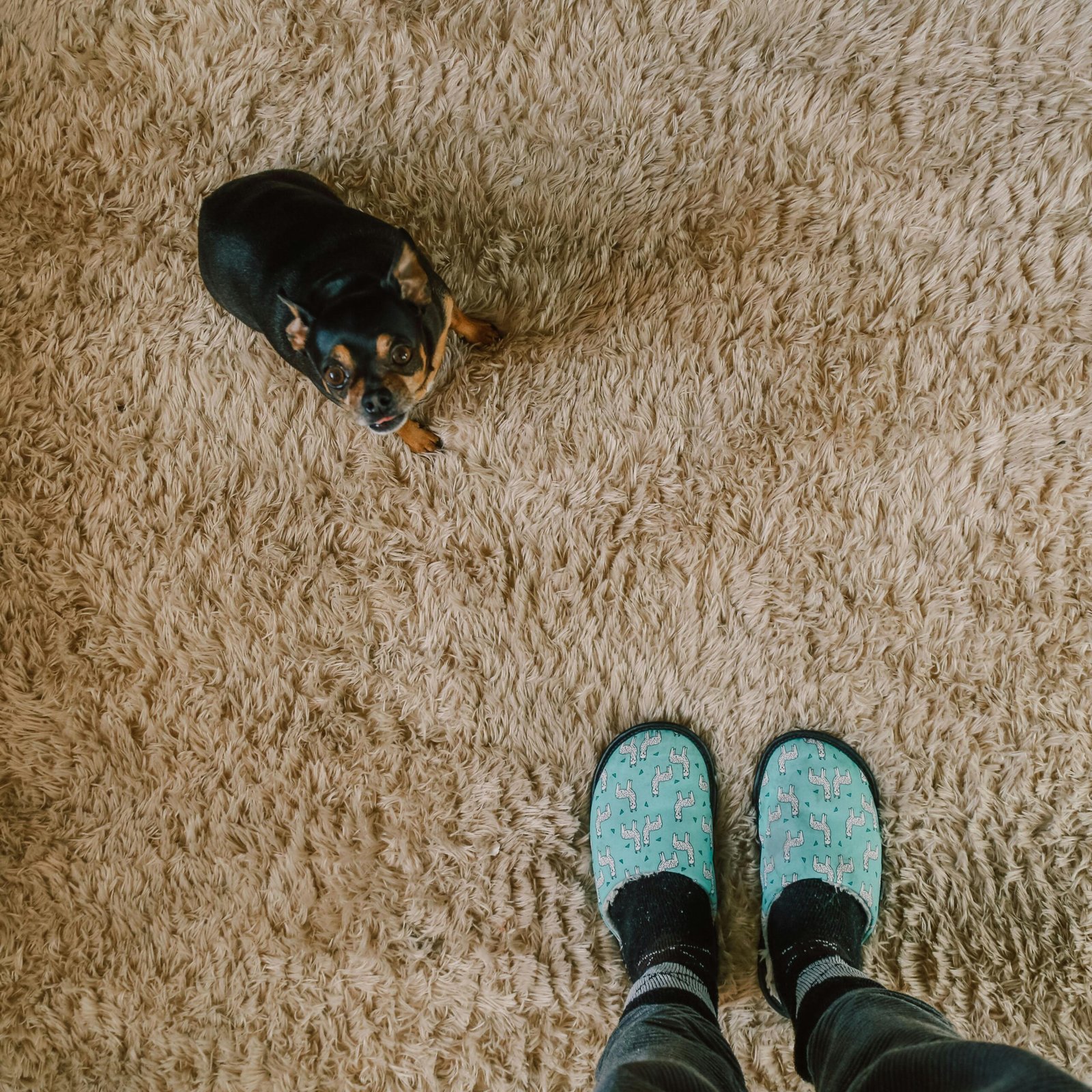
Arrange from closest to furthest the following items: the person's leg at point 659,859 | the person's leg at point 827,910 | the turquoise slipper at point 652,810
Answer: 1. the person's leg at point 827,910
2. the person's leg at point 659,859
3. the turquoise slipper at point 652,810

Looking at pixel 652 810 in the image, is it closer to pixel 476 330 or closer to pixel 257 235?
pixel 476 330

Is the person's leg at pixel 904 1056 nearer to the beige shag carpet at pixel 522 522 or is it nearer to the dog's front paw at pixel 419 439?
the beige shag carpet at pixel 522 522

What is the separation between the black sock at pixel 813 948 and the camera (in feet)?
3.10

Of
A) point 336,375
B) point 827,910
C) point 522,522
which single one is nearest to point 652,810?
point 827,910

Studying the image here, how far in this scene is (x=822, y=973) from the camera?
991 millimetres

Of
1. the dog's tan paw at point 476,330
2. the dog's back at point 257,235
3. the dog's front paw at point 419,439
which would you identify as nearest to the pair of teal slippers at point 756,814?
the dog's front paw at point 419,439

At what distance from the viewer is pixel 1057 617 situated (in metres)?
1.16

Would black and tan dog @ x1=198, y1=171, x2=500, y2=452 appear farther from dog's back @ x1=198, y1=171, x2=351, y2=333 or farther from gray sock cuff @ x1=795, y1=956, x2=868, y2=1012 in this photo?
gray sock cuff @ x1=795, y1=956, x2=868, y2=1012

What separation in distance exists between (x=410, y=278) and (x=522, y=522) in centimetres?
40

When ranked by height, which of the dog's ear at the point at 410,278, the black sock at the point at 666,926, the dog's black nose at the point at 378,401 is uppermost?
the dog's ear at the point at 410,278

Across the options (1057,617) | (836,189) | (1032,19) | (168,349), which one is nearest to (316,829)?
(168,349)

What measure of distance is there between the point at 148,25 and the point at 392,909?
1439 mm

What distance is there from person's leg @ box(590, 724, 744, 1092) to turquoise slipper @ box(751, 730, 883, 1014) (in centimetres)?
9

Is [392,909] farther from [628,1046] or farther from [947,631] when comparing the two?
[947,631]
